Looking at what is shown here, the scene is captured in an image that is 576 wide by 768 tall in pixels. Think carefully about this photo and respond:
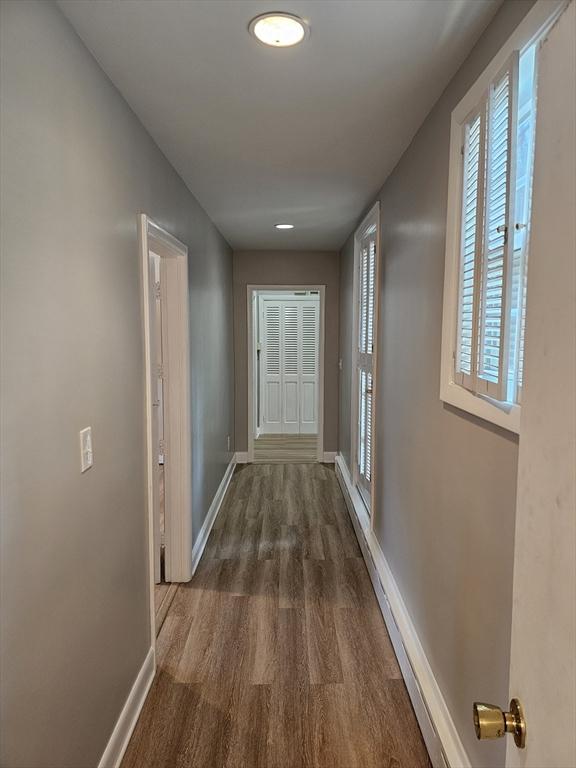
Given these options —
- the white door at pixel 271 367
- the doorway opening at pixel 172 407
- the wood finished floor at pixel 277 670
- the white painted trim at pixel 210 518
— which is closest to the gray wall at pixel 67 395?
the wood finished floor at pixel 277 670

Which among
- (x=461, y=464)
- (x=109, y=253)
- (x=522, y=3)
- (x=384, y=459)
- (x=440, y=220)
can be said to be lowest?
(x=384, y=459)

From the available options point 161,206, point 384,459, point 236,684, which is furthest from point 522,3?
point 236,684

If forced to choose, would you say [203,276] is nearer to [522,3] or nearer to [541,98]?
[522,3]

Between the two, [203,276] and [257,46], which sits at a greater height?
[257,46]

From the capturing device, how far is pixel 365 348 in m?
3.54

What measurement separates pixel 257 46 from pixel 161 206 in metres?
0.97

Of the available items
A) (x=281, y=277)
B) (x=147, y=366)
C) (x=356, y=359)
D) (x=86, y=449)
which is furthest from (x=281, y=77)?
(x=281, y=277)

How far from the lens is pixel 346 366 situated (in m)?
4.66

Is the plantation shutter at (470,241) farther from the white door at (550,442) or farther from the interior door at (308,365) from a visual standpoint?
the interior door at (308,365)

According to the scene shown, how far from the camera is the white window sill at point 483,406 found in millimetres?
1146

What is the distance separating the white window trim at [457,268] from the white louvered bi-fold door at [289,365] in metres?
5.07

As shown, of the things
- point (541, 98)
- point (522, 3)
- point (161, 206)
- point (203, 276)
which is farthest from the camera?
point (203, 276)

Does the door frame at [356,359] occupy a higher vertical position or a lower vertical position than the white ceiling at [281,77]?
lower

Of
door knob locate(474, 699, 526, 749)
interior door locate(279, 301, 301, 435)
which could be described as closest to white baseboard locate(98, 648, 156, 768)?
door knob locate(474, 699, 526, 749)
